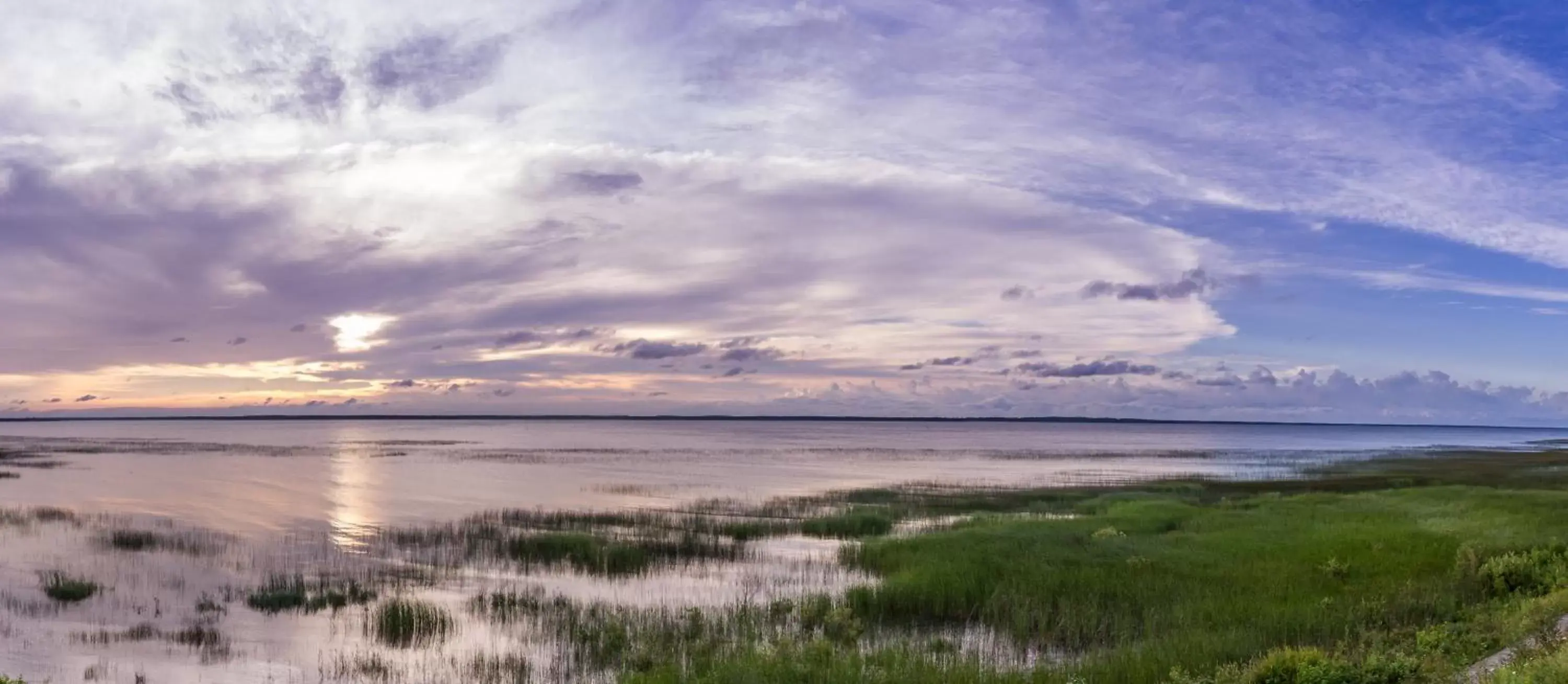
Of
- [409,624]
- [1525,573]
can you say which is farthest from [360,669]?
[1525,573]

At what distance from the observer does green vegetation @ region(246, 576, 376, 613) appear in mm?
25859

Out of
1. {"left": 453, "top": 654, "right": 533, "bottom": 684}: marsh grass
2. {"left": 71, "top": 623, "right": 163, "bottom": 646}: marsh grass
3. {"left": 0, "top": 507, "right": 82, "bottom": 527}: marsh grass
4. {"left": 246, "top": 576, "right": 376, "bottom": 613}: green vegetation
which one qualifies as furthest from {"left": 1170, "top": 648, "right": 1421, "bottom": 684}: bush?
{"left": 0, "top": 507, "right": 82, "bottom": 527}: marsh grass

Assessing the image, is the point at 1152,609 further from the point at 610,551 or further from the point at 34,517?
the point at 34,517

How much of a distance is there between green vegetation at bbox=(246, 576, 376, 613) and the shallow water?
55 cm

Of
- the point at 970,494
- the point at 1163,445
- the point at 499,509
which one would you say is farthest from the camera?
the point at 1163,445

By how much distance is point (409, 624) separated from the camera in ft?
76.9

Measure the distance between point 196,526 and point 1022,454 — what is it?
107862 millimetres

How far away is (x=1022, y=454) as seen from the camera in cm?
13338

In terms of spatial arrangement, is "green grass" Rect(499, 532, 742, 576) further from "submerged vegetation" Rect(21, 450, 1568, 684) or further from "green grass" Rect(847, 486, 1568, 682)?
"green grass" Rect(847, 486, 1568, 682)

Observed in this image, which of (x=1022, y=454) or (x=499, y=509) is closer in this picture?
(x=499, y=509)

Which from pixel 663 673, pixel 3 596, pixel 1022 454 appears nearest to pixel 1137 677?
pixel 663 673

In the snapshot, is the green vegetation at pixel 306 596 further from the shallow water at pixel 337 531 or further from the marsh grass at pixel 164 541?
the marsh grass at pixel 164 541

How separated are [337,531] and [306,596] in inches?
694

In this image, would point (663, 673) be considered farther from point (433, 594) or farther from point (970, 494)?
point (970, 494)
